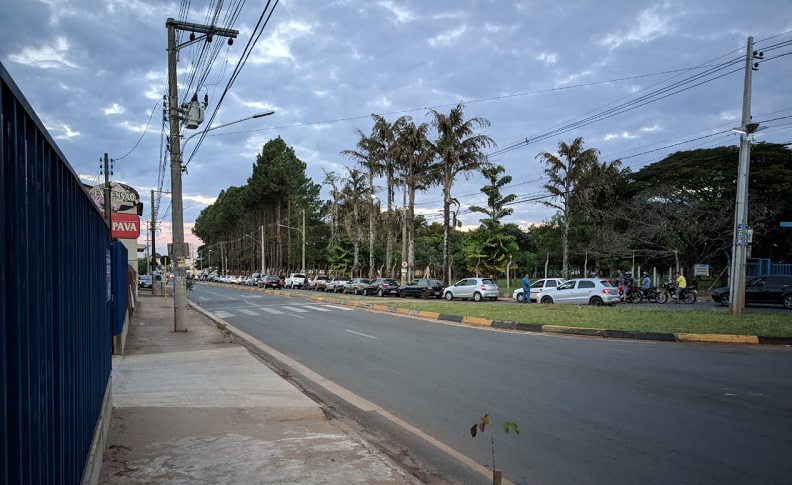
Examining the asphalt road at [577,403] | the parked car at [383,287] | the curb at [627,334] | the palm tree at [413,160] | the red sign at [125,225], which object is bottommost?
the parked car at [383,287]

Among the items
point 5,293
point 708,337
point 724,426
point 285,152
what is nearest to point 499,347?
point 708,337

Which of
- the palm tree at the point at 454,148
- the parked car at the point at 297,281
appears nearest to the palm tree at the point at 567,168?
the palm tree at the point at 454,148

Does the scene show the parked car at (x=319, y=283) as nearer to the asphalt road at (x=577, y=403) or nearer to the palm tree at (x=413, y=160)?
the palm tree at (x=413, y=160)

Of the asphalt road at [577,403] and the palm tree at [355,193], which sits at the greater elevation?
the palm tree at [355,193]

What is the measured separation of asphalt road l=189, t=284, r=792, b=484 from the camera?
5344mm

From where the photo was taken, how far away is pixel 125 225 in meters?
18.4

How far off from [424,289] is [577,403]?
32.1 m

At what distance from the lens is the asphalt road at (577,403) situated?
5344 millimetres

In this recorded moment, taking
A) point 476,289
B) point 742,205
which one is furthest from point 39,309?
point 476,289

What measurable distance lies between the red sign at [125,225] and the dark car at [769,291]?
2413 centimetres

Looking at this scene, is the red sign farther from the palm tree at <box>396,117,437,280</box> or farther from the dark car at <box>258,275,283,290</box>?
the dark car at <box>258,275,283,290</box>

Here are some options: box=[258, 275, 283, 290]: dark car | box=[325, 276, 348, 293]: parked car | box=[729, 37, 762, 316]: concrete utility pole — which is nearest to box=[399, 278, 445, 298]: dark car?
box=[325, 276, 348, 293]: parked car

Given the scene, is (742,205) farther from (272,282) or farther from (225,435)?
(272,282)

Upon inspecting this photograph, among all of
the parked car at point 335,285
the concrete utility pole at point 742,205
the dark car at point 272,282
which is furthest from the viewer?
the dark car at point 272,282
